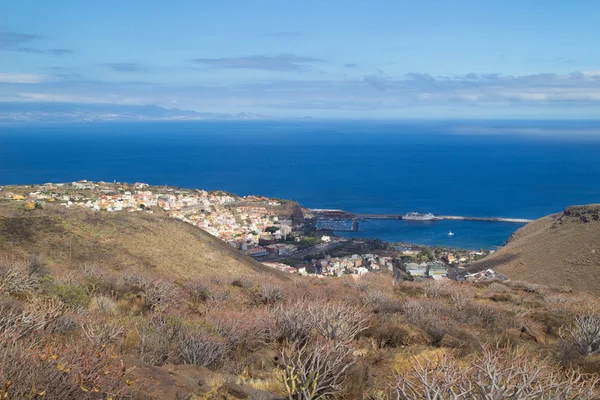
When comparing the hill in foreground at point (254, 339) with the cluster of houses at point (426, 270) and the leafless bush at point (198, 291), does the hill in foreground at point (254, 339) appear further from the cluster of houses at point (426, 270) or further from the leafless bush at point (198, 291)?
the cluster of houses at point (426, 270)

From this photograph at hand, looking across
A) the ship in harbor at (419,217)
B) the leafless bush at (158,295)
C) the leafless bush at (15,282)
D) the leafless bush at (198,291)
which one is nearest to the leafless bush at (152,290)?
the leafless bush at (158,295)

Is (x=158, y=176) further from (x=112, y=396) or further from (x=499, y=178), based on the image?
(x=112, y=396)

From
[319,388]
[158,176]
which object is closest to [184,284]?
[319,388]

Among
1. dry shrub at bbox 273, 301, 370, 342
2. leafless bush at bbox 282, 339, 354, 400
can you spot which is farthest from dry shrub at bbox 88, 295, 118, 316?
leafless bush at bbox 282, 339, 354, 400

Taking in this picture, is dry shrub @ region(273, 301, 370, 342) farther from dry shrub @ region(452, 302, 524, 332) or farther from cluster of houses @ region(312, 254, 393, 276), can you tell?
cluster of houses @ region(312, 254, 393, 276)

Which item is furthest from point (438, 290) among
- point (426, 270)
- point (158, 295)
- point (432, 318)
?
point (426, 270)

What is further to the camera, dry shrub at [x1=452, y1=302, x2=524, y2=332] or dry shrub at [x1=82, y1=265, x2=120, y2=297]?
dry shrub at [x1=82, y1=265, x2=120, y2=297]

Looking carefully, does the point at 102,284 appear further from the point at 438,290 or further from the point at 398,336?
the point at 438,290
